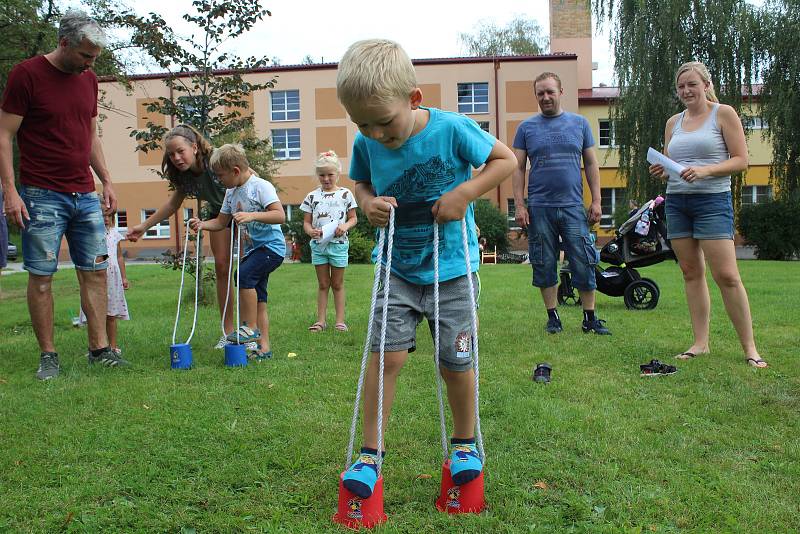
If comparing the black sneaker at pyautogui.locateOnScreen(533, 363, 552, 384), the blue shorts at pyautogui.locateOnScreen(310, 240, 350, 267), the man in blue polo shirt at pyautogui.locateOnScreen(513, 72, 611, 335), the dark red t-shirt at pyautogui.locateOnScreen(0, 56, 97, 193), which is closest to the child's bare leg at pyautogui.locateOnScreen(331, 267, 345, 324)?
the blue shorts at pyautogui.locateOnScreen(310, 240, 350, 267)

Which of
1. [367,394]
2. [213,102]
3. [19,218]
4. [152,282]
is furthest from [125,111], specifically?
[367,394]

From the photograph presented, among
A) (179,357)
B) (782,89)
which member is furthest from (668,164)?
(782,89)

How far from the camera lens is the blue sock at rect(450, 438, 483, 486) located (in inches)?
98.6

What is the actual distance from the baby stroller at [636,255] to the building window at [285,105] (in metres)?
30.5

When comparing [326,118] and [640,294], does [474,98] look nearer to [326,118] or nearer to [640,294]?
[326,118]

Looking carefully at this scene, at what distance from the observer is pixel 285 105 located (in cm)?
3681

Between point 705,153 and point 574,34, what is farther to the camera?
point 574,34

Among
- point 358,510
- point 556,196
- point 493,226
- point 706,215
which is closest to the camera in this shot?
point 358,510

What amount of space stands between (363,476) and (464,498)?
0.39m

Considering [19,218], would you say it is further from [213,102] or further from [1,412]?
[213,102]

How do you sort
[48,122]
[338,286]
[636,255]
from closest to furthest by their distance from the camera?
[48,122] → [338,286] → [636,255]

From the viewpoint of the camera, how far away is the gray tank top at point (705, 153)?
15.7ft

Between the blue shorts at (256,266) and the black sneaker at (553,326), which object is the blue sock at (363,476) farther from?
the black sneaker at (553,326)

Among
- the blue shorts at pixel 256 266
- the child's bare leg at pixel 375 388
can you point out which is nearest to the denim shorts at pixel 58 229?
the blue shorts at pixel 256 266
